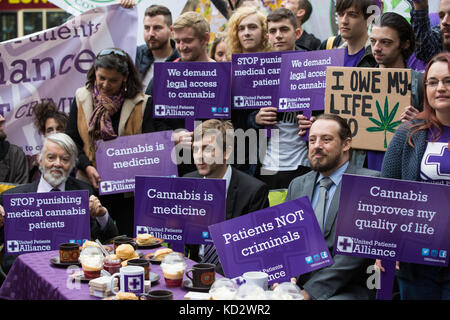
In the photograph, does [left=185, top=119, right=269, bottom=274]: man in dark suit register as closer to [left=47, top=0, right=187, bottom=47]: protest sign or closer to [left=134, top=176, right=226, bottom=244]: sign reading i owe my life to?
[left=134, top=176, right=226, bottom=244]: sign reading i owe my life to

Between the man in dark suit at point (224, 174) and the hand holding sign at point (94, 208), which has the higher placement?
the man in dark suit at point (224, 174)

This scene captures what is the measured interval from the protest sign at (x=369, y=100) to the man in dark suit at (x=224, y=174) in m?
0.80

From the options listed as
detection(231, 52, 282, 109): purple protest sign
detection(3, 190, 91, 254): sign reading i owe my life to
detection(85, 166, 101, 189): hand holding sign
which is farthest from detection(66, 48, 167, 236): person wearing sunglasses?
detection(3, 190, 91, 254): sign reading i owe my life to

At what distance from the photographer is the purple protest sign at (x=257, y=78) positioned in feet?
19.5

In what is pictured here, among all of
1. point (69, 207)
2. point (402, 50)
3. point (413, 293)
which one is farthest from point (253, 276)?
point (402, 50)

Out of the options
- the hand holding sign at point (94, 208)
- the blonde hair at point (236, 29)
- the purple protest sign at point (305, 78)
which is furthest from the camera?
the blonde hair at point (236, 29)

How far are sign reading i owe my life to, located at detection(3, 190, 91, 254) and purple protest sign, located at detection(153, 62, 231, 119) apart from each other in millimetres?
1370

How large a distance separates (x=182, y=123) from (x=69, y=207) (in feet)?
5.21

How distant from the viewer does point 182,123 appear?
248 inches

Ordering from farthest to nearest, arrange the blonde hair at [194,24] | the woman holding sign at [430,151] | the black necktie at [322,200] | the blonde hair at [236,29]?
the blonde hair at [236,29]
the blonde hair at [194,24]
the black necktie at [322,200]
the woman holding sign at [430,151]

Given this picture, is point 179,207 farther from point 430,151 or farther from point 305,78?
point 430,151

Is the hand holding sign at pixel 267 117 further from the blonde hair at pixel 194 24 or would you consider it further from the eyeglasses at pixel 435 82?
the eyeglasses at pixel 435 82

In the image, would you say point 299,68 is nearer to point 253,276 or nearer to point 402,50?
point 402,50

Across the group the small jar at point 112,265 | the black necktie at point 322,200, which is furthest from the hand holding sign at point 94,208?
the black necktie at point 322,200
